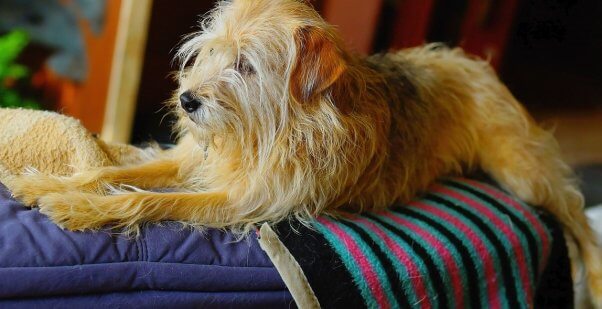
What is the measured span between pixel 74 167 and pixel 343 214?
28.3 inches

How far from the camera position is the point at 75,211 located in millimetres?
1407

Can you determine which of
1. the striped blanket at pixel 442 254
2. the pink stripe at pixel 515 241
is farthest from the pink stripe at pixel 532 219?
the pink stripe at pixel 515 241

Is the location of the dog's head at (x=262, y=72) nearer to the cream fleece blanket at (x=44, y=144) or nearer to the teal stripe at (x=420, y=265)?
the cream fleece blanket at (x=44, y=144)

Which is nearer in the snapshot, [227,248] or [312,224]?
[227,248]

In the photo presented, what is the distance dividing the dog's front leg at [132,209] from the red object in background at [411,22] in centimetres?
193

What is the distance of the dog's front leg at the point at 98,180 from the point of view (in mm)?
1484

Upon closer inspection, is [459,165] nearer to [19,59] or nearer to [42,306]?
[42,306]

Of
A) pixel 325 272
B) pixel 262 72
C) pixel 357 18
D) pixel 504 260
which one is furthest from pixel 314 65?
pixel 357 18

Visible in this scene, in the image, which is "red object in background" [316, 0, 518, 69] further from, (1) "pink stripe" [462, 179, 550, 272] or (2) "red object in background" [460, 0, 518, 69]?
(1) "pink stripe" [462, 179, 550, 272]

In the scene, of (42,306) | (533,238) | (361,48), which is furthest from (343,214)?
(361,48)

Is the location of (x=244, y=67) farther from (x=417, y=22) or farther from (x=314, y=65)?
(x=417, y=22)

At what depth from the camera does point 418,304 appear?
5.16ft

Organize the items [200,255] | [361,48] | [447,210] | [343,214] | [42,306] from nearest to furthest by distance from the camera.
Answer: [42,306], [200,255], [343,214], [447,210], [361,48]

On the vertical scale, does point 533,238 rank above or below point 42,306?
above
